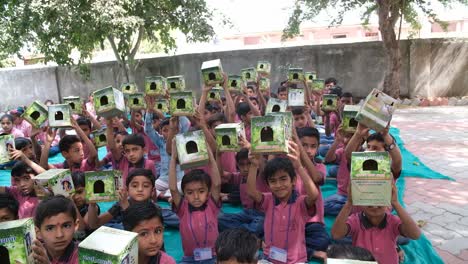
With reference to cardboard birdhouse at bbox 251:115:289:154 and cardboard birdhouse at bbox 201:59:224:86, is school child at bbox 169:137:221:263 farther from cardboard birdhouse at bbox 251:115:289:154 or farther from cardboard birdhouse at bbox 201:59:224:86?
cardboard birdhouse at bbox 201:59:224:86

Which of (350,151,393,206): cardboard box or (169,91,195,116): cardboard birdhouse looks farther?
(169,91,195,116): cardboard birdhouse

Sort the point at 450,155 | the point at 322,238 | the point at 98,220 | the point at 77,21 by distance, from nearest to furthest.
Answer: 1. the point at 98,220
2. the point at 322,238
3. the point at 450,155
4. the point at 77,21

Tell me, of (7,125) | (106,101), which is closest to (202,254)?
(106,101)

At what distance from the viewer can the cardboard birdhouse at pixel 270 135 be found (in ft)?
7.97

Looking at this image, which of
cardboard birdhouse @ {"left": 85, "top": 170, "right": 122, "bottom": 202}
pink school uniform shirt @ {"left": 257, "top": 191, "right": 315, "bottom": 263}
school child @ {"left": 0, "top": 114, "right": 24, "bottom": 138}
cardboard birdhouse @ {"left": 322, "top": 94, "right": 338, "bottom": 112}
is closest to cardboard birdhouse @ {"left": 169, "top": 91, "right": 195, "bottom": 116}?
cardboard birdhouse @ {"left": 85, "top": 170, "right": 122, "bottom": 202}

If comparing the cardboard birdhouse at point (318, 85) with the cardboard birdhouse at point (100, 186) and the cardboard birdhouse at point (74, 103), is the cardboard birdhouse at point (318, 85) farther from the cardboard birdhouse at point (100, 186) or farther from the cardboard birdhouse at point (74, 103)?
the cardboard birdhouse at point (100, 186)

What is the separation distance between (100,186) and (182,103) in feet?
3.39

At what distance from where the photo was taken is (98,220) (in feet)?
9.74

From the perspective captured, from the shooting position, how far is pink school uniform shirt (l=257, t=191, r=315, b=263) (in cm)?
266

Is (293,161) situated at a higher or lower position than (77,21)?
lower

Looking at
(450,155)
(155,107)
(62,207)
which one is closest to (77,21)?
(155,107)

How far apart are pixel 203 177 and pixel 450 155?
4423 millimetres

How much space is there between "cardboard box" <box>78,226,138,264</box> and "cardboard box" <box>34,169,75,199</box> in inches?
46.0

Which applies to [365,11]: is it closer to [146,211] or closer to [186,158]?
[186,158]
